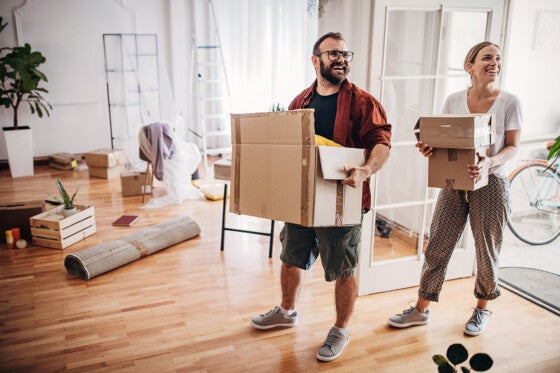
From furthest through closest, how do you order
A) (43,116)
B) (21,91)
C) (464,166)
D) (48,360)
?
(43,116)
(21,91)
(48,360)
(464,166)

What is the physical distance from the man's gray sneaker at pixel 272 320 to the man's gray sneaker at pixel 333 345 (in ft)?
0.88

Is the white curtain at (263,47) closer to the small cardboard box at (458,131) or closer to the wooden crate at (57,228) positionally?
the wooden crate at (57,228)

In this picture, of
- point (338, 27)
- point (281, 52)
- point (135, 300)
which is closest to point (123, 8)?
point (281, 52)

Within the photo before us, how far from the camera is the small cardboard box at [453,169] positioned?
2.09 meters

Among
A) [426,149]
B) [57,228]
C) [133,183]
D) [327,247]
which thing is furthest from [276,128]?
[133,183]

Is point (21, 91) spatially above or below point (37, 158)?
above

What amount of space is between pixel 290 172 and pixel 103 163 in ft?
14.3

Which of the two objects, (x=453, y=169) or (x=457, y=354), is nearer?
(x=457, y=354)

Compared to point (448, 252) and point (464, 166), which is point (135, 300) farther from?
point (464, 166)

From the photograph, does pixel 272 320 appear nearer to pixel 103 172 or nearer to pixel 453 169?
pixel 453 169

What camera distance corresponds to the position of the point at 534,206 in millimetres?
3924

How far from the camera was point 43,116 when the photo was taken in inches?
251

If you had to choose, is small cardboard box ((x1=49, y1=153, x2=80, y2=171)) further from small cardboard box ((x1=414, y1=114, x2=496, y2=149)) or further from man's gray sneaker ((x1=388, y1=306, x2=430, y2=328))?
small cardboard box ((x1=414, y1=114, x2=496, y2=149))

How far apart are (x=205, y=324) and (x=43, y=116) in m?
4.92
